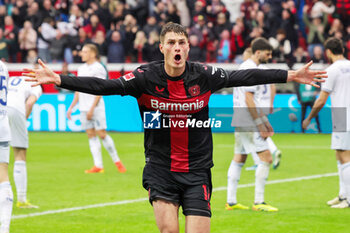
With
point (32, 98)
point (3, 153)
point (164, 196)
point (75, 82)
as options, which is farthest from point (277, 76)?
point (32, 98)

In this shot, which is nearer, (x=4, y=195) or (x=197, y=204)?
(x=197, y=204)

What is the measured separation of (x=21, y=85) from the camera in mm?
8508

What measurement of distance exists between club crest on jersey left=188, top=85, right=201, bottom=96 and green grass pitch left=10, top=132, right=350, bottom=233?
264 cm

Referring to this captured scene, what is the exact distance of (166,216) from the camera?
5102 millimetres

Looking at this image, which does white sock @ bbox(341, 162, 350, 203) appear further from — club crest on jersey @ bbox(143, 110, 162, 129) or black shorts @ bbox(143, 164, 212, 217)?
club crest on jersey @ bbox(143, 110, 162, 129)

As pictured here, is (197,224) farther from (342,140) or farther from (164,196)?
(342,140)

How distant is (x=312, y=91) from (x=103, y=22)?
8856 millimetres

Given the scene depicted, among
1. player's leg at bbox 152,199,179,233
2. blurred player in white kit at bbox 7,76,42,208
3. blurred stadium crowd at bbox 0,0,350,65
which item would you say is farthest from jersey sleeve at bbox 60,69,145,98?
blurred stadium crowd at bbox 0,0,350,65

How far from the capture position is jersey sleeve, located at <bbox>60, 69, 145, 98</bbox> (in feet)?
16.2

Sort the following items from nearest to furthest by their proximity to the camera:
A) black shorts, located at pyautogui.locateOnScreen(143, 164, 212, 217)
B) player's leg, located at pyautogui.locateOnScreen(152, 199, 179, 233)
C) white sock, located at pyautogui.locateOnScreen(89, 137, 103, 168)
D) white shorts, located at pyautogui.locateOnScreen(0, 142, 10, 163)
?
1. player's leg, located at pyautogui.locateOnScreen(152, 199, 179, 233)
2. black shorts, located at pyautogui.locateOnScreen(143, 164, 212, 217)
3. white shorts, located at pyautogui.locateOnScreen(0, 142, 10, 163)
4. white sock, located at pyautogui.locateOnScreen(89, 137, 103, 168)

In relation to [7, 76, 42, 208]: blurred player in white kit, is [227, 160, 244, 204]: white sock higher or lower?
lower

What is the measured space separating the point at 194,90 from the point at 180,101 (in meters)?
0.16

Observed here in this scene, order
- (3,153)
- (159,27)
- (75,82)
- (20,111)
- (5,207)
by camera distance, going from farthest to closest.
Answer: (159,27), (20,111), (3,153), (5,207), (75,82)

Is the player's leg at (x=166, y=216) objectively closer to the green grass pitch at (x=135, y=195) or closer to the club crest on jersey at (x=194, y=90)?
the club crest on jersey at (x=194, y=90)
